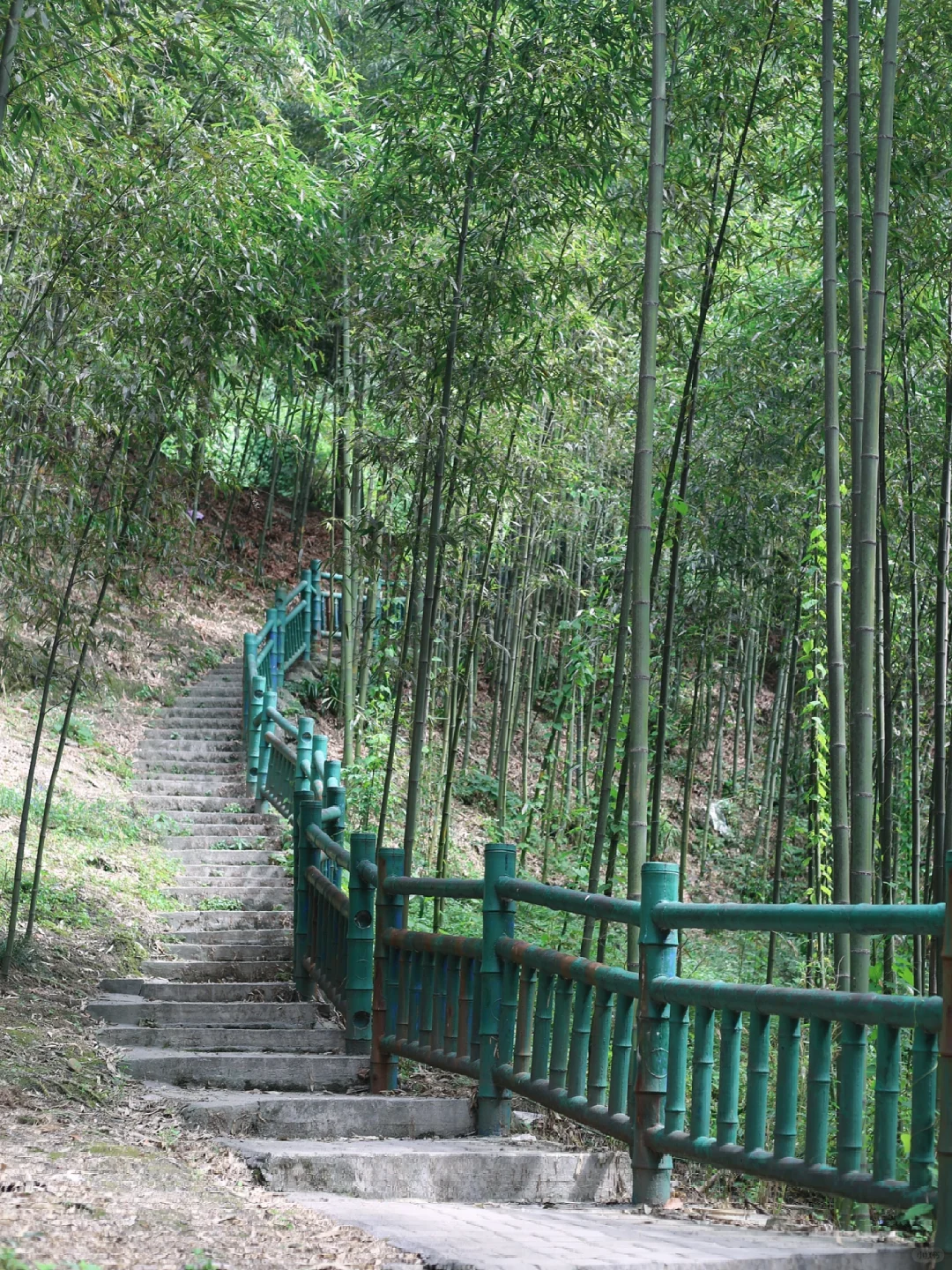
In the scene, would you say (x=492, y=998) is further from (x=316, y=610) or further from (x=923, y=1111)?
(x=316, y=610)

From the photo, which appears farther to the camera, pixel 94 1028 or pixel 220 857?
pixel 220 857

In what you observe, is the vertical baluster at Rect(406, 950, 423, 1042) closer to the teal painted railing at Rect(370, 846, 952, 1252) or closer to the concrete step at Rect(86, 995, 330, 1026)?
the teal painted railing at Rect(370, 846, 952, 1252)

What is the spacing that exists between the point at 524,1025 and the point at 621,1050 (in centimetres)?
57

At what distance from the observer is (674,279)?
5973mm

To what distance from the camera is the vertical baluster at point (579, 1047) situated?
3.53m

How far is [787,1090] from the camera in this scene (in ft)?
8.98

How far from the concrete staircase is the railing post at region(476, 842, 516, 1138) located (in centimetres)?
11

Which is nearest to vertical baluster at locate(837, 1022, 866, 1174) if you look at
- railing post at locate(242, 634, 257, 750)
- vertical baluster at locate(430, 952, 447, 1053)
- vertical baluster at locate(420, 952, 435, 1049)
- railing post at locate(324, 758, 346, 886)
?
vertical baluster at locate(430, 952, 447, 1053)

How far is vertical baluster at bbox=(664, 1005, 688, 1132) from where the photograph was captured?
312cm

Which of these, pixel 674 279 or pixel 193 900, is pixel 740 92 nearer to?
pixel 674 279

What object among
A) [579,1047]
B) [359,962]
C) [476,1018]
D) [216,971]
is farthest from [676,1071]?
[216,971]

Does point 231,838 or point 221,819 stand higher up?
point 221,819

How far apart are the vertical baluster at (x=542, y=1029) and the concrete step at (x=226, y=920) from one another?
4.48 meters

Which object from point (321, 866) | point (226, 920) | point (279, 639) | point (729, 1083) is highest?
point (279, 639)
